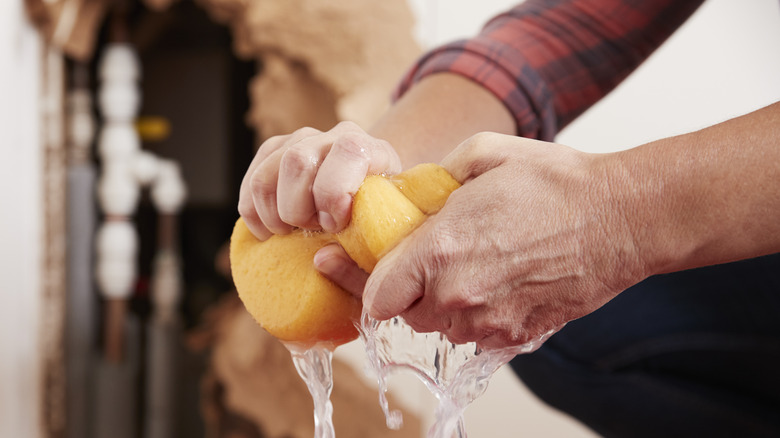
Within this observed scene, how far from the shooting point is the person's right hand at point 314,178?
45cm

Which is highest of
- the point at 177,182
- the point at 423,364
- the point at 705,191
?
the point at 705,191

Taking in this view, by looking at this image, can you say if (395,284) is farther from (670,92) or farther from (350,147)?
(670,92)

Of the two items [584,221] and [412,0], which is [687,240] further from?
[412,0]

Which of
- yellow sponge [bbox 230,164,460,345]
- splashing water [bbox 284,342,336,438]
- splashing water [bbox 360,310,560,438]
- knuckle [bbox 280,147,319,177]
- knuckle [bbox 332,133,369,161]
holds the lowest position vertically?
splashing water [bbox 284,342,336,438]

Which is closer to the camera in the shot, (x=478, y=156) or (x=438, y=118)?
(x=478, y=156)

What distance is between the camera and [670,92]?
3.56ft

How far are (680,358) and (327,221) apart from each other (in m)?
0.52

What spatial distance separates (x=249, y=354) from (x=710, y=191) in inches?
37.9

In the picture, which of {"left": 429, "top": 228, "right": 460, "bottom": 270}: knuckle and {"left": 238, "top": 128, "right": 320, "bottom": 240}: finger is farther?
{"left": 238, "top": 128, "right": 320, "bottom": 240}: finger

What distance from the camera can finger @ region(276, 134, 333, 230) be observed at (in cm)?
45

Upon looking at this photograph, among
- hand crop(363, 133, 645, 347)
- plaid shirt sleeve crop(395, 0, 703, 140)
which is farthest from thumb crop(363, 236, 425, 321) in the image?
plaid shirt sleeve crop(395, 0, 703, 140)

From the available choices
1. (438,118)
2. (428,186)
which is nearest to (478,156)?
(428,186)

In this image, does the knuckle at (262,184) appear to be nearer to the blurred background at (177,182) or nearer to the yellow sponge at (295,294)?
the yellow sponge at (295,294)

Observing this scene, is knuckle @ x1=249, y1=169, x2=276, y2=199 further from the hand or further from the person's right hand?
the hand
